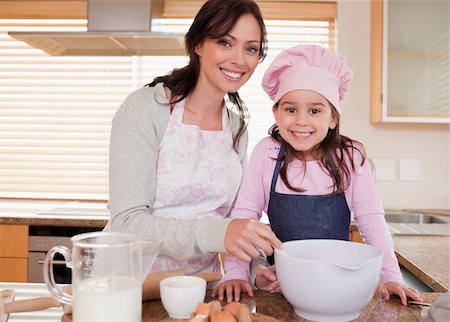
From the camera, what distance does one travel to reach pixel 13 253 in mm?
2162

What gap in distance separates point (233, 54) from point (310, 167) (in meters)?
0.36

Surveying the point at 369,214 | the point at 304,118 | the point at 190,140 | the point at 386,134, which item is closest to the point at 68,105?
the point at 190,140

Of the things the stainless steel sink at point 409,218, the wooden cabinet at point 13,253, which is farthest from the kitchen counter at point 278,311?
the stainless steel sink at point 409,218

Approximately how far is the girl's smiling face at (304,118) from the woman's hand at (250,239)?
16.0 inches

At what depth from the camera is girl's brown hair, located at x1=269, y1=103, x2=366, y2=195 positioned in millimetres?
1213

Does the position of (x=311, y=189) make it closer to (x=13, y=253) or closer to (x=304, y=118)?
(x=304, y=118)

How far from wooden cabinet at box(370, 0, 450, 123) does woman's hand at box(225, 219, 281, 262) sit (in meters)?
1.77

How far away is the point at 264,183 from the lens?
4.18 feet

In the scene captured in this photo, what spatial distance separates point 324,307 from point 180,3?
2.32 metres

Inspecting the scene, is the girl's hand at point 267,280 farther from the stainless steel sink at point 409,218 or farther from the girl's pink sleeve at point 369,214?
the stainless steel sink at point 409,218

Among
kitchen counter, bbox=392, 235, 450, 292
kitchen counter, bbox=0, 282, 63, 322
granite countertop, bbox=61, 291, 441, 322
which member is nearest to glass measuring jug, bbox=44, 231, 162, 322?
granite countertop, bbox=61, 291, 441, 322

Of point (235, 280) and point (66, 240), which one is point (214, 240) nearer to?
point (235, 280)

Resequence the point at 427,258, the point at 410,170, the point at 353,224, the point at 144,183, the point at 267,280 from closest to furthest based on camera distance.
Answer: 1. the point at 267,280
2. the point at 144,183
3. the point at 427,258
4. the point at 353,224
5. the point at 410,170

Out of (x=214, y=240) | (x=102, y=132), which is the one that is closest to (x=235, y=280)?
Answer: (x=214, y=240)
